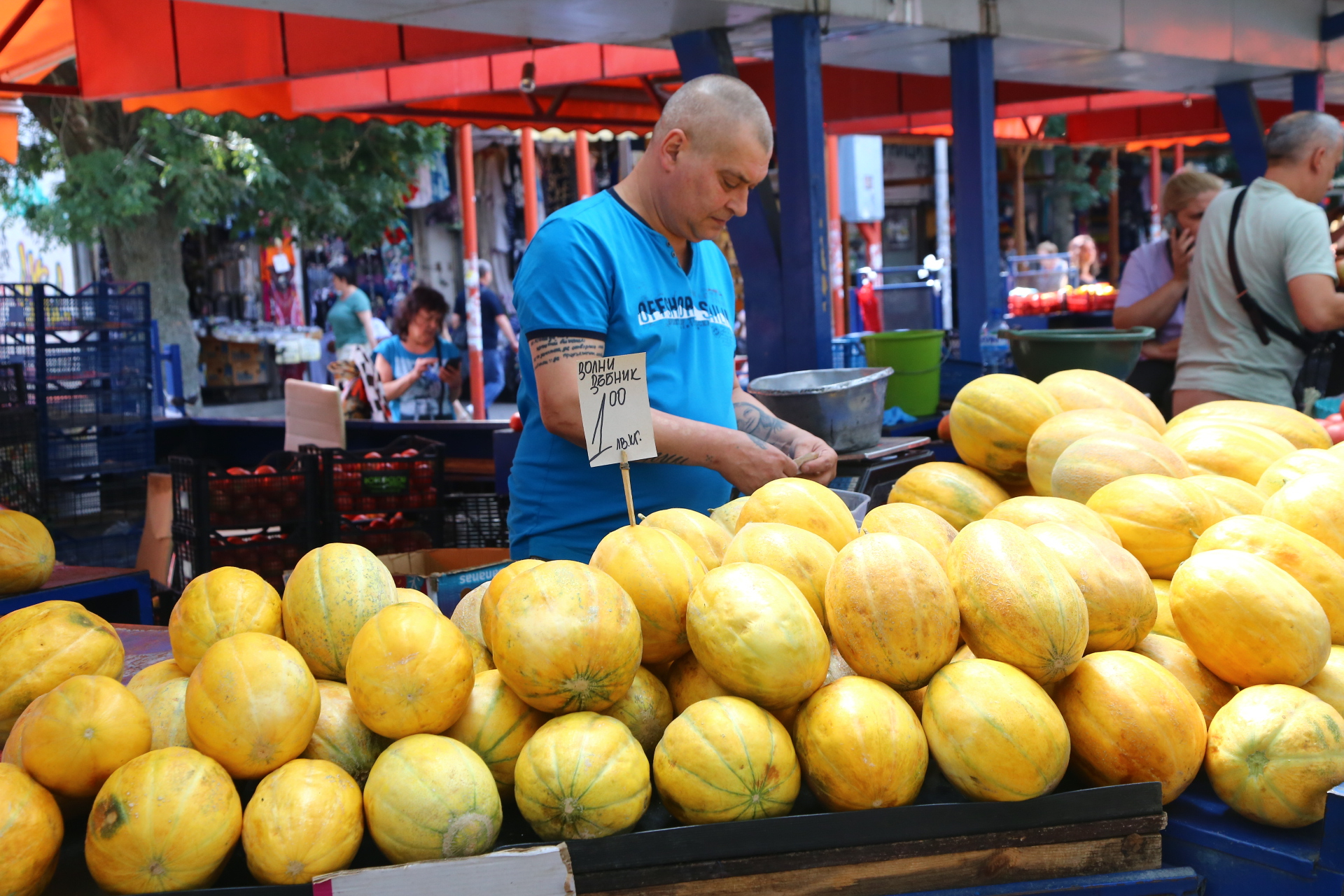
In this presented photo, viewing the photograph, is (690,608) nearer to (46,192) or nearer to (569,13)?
(569,13)

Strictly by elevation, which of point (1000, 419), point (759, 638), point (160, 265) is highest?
point (160, 265)

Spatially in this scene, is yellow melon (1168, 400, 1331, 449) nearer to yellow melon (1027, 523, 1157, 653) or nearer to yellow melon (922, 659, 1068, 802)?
yellow melon (1027, 523, 1157, 653)

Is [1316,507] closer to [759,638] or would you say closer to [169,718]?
[759,638]

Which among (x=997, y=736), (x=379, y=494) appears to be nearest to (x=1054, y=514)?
(x=997, y=736)

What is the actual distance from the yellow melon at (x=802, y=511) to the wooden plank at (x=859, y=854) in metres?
0.59

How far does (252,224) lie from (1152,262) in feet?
34.1

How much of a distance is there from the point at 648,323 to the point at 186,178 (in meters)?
10.1

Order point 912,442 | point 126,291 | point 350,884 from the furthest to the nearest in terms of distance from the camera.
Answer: point 126,291 → point 912,442 → point 350,884

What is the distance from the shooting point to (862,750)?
1363 millimetres

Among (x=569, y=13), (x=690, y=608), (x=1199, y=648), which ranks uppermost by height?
(x=569, y=13)

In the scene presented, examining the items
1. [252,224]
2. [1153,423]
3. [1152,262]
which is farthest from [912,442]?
[252,224]

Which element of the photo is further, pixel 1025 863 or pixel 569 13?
pixel 569 13

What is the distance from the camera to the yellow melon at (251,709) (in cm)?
137

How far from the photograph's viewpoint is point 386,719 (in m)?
1.41
